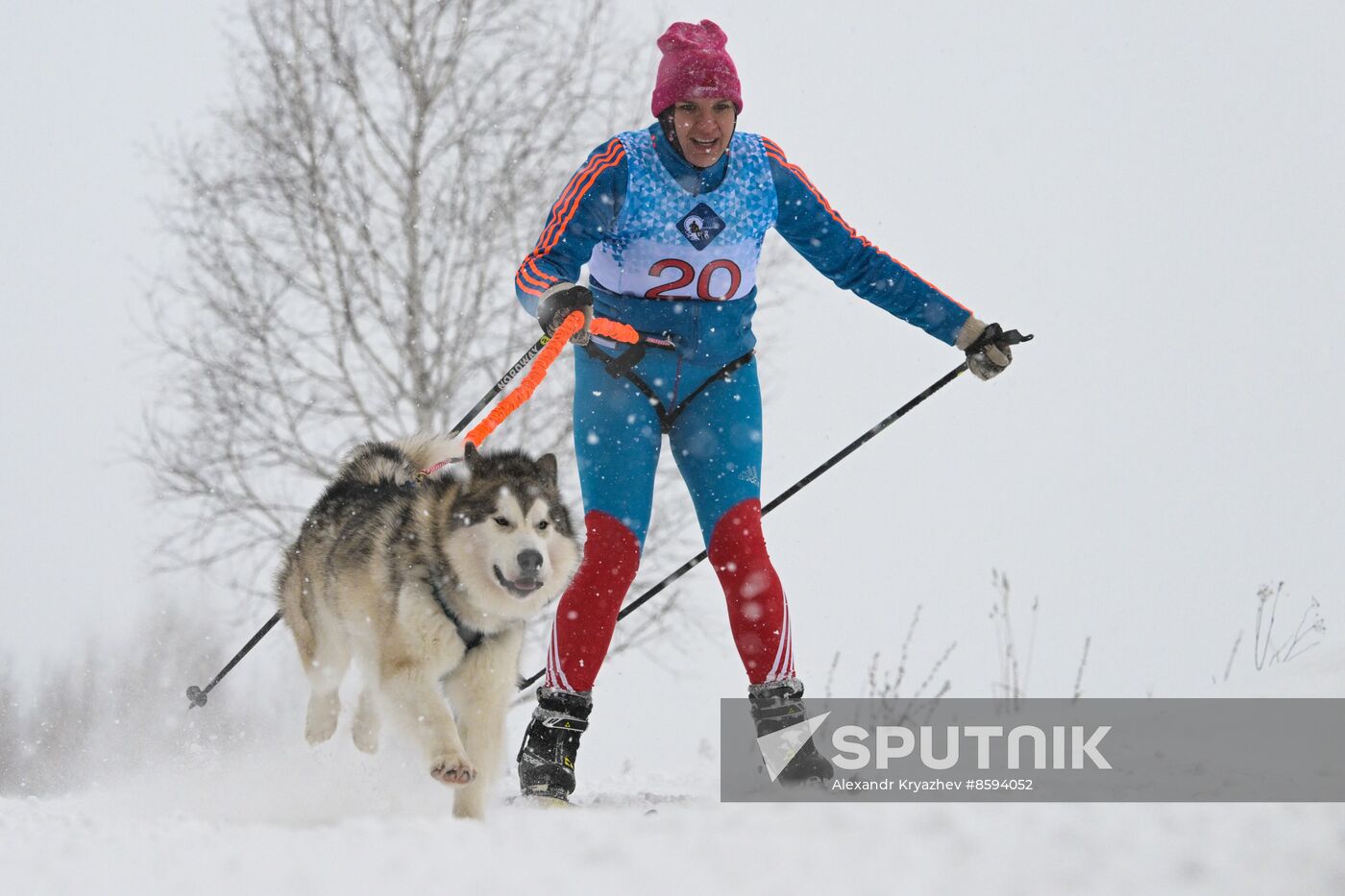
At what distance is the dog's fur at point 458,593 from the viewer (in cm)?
327

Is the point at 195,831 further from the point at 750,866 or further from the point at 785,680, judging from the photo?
the point at 785,680

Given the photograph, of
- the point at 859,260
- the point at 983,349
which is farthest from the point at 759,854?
the point at 859,260

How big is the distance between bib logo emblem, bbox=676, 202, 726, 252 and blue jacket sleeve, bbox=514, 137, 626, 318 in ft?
0.66

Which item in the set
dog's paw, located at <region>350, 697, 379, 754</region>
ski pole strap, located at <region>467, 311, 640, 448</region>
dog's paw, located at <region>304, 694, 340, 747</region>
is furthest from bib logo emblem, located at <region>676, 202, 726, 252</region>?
dog's paw, located at <region>304, 694, 340, 747</region>

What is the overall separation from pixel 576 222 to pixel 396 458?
165cm

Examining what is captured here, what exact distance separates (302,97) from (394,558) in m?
6.06

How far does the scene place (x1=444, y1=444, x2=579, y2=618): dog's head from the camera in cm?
338

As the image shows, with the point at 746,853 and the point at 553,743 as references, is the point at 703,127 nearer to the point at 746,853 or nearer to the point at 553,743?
the point at 553,743

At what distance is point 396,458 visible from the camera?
4.50 m

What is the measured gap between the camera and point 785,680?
10.8 feet

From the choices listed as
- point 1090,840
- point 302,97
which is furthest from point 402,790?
point 302,97

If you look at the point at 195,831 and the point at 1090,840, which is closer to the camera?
the point at 1090,840

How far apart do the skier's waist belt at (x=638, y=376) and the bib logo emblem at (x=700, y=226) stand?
1.12 feet

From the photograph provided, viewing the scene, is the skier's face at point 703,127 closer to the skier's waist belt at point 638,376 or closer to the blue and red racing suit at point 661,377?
the blue and red racing suit at point 661,377
